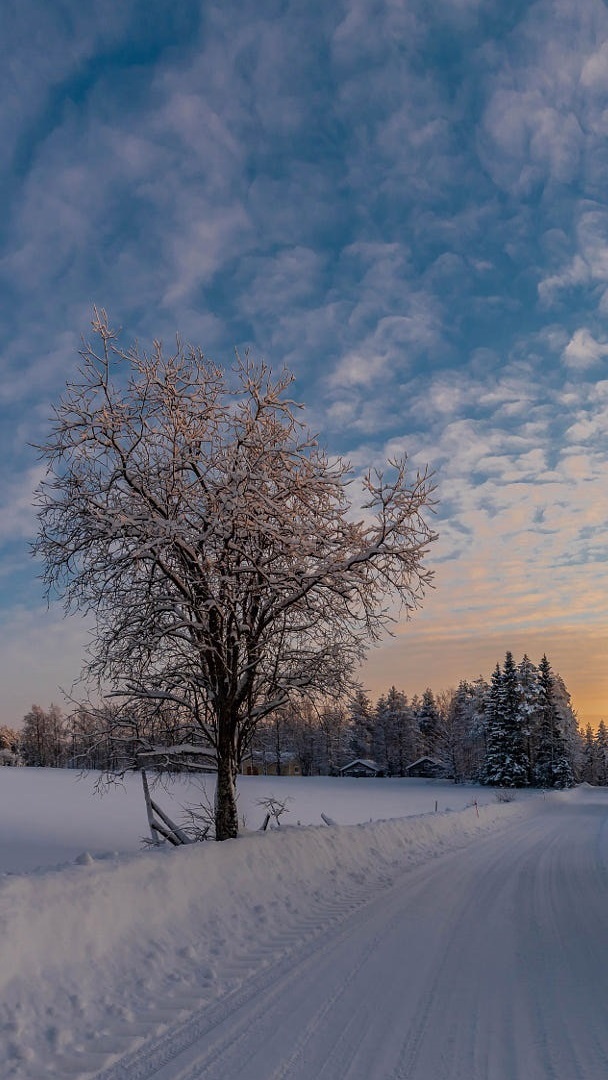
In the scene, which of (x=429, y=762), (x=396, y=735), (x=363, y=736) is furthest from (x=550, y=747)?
(x=363, y=736)

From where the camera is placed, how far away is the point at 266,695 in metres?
13.1

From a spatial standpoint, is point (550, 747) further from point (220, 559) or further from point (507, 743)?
point (220, 559)

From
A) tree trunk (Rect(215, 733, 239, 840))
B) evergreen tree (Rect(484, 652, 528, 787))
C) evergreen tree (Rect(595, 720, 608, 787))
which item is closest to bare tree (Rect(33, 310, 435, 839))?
tree trunk (Rect(215, 733, 239, 840))

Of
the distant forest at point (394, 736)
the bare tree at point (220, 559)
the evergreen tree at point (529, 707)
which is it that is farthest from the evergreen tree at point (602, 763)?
the bare tree at point (220, 559)

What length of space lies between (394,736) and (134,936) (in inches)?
3733

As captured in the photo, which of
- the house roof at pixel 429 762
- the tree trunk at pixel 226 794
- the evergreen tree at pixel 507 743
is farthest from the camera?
the house roof at pixel 429 762

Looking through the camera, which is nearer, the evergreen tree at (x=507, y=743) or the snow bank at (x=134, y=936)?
the snow bank at (x=134, y=936)

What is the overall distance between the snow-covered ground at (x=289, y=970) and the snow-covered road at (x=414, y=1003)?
0.02 metres

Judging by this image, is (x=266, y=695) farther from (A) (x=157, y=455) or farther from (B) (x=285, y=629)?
(A) (x=157, y=455)

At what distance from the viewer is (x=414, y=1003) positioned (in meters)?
5.80

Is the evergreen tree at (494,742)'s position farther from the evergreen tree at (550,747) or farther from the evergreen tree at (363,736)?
the evergreen tree at (363,736)

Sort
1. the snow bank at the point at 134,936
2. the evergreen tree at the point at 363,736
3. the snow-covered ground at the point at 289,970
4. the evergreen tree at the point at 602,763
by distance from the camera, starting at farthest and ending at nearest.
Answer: the evergreen tree at the point at 602,763 < the evergreen tree at the point at 363,736 < the snow bank at the point at 134,936 < the snow-covered ground at the point at 289,970

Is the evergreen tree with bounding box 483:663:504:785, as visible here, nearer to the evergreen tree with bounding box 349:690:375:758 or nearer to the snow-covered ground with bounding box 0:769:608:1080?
the evergreen tree with bounding box 349:690:375:758

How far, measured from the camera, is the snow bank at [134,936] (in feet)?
17.4
